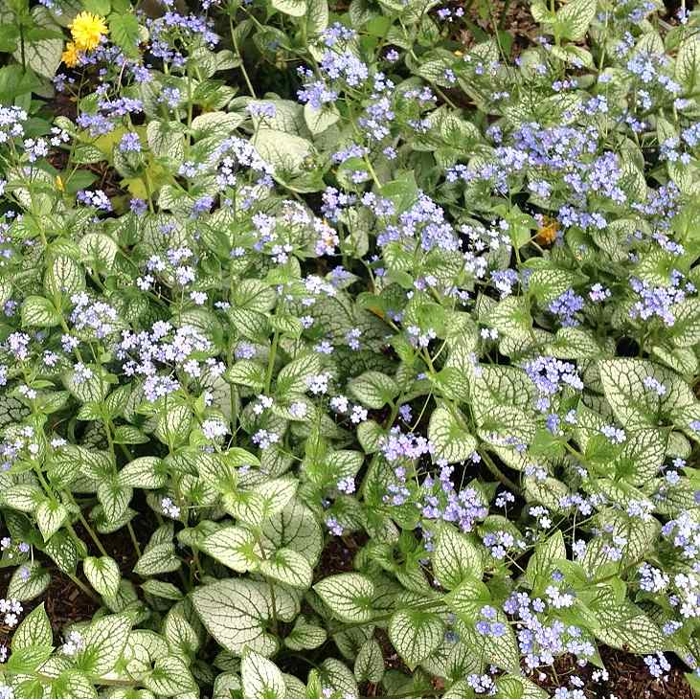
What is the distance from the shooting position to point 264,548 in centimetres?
280

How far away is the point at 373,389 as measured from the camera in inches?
124

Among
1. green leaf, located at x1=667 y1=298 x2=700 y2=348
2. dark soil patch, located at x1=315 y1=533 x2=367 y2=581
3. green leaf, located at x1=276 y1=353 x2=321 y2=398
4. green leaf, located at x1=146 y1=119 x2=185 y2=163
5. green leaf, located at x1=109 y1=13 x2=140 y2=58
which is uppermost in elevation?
green leaf, located at x1=109 y1=13 x2=140 y2=58

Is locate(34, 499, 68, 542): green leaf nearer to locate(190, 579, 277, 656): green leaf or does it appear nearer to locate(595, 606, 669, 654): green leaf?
locate(190, 579, 277, 656): green leaf

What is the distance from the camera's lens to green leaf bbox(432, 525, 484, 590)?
8.52 feet

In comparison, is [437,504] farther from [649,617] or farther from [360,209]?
[360,209]

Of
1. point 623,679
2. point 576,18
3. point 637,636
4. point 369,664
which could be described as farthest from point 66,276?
point 576,18

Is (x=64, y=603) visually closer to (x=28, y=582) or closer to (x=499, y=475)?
(x=28, y=582)

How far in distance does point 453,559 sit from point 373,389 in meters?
0.71

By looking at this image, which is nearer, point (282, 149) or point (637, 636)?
point (637, 636)

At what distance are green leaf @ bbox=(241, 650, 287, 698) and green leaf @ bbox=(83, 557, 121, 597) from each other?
21.6 inches

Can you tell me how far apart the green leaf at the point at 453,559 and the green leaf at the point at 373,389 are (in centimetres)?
60

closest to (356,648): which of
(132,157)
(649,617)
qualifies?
(649,617)

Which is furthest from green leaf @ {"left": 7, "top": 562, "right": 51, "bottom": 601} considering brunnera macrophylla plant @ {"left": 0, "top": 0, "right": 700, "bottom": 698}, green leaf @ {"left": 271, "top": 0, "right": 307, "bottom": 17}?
green leaf @ {"left": 271, "top": 0, "right": 307, "bottom": 17}

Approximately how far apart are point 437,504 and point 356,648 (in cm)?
54
